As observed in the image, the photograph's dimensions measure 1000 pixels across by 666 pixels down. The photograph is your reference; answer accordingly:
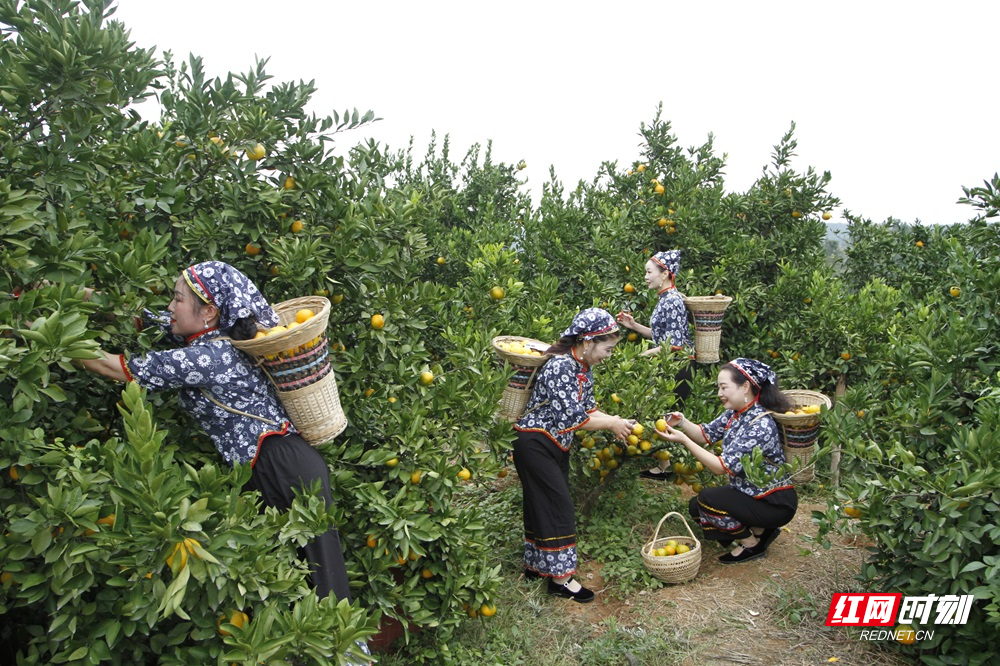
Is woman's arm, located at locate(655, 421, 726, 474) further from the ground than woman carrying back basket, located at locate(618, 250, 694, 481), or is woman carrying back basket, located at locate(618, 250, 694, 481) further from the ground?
woman carrying back basket, located at locate(618, 250, 694, 481)

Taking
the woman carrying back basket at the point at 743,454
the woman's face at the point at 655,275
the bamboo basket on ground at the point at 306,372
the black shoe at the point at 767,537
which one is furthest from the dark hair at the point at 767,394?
the bamboo basket on ground at the point at 306,372

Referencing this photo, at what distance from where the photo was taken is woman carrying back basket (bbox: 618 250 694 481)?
20.0 feet

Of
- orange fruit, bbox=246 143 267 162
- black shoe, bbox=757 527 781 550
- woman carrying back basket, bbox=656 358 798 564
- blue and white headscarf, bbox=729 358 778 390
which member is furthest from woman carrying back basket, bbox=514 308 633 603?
orange fruit, bbox=246 143 267 162

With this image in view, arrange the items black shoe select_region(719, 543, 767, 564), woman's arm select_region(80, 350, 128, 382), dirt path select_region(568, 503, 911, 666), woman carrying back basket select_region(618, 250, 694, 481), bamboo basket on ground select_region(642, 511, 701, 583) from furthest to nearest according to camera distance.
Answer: woman carrying back basket select_region(618, 250, 694, 481)
black shoe select_region(719, 543, 767, 564)
bamboo basket on ground select_region(642, 511, 701, 583)
dirt path select_region(568, 503, 911, 666)
woman's arm select_region(80, 350, 128, 382)

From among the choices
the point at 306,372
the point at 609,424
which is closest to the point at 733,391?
the point at 609,424

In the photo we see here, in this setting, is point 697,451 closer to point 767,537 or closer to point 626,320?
point 767,537

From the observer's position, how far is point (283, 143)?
338 centimetres

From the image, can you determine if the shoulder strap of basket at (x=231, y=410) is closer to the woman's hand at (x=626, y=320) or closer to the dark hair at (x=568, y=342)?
the dark hair at (x=568, y=342)

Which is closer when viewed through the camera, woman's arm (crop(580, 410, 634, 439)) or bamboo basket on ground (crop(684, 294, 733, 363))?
woman's arm (crop(580, 410, 634, 439))

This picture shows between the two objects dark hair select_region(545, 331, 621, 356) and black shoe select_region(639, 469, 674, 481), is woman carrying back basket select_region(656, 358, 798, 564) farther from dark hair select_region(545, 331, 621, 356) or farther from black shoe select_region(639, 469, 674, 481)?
black shoe select_region(639, 469, 674, 481)

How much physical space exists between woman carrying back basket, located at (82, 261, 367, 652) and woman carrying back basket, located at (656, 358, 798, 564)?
2.33m

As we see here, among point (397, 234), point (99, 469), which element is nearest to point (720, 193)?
point (397, 234)

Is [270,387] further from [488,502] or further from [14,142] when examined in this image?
[488,502]

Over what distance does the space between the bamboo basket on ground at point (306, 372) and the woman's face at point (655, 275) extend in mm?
3928
